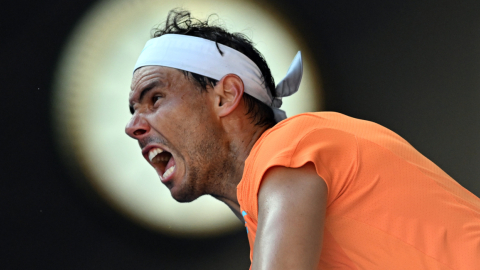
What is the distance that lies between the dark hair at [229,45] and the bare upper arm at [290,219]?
1.27 feet

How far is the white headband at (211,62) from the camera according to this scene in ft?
2.96

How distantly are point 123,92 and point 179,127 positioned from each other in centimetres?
29

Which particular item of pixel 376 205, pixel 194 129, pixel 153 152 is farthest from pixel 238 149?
pixel 376 205

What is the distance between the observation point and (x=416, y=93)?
1.13 metres

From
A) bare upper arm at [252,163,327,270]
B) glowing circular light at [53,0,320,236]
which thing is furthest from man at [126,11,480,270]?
glowing circular light at [53,0,320,236]

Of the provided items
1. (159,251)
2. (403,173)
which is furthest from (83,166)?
(403,173)

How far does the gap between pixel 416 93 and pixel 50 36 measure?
981 mm

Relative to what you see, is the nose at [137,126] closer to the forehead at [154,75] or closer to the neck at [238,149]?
the forehead at [154,75]

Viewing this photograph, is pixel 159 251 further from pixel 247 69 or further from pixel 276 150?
pixel 276 150

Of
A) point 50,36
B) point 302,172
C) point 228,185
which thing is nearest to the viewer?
point 302,172

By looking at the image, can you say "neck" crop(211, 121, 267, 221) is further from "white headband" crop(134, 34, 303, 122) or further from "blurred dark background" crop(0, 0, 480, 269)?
"blurred dark background" crop(0, 0, 480, 269)

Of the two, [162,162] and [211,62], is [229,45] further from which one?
[162,162]

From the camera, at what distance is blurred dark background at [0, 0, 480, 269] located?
42.4 inches

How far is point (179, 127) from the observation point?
0.87 m
